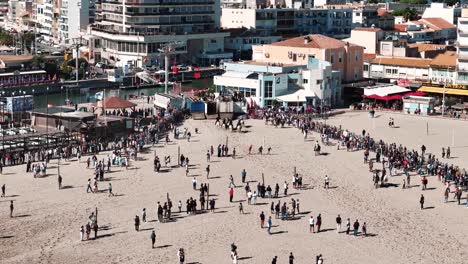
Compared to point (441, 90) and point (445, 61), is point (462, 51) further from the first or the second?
point (445, 61)

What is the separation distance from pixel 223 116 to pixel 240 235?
26961 mm

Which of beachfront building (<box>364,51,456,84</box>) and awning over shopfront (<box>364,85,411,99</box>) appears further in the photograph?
beachfront building (<box>364,51,456,84</box>)

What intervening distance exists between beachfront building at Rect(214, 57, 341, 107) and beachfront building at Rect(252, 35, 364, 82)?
221 centimetres

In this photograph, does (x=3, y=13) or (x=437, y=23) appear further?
(x=3, y=13)

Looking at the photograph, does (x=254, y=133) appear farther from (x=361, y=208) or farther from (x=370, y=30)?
→ (x=370, y=30)

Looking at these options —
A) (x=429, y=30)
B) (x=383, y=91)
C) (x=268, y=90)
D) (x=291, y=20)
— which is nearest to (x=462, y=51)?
(x=383, y=91)

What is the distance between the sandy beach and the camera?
31547mm

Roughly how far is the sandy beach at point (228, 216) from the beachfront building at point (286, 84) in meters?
13.7

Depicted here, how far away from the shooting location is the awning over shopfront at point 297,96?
205 ft

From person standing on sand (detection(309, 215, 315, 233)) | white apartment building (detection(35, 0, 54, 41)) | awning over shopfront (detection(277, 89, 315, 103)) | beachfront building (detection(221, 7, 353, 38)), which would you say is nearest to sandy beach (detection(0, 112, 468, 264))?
person standing on sand (detection(309, 215, 315, 233))

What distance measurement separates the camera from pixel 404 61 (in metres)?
75.7

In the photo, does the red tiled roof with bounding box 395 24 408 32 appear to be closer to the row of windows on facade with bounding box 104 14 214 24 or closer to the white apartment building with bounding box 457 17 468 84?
the row of windows on facade with bounding box 104 14 214 24

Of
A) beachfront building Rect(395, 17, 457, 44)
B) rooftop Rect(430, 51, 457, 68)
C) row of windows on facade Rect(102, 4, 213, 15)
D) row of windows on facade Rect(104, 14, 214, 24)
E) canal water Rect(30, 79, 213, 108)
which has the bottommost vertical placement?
canal water Rect(30, 79, 213, 108)

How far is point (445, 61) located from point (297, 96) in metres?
16.0
